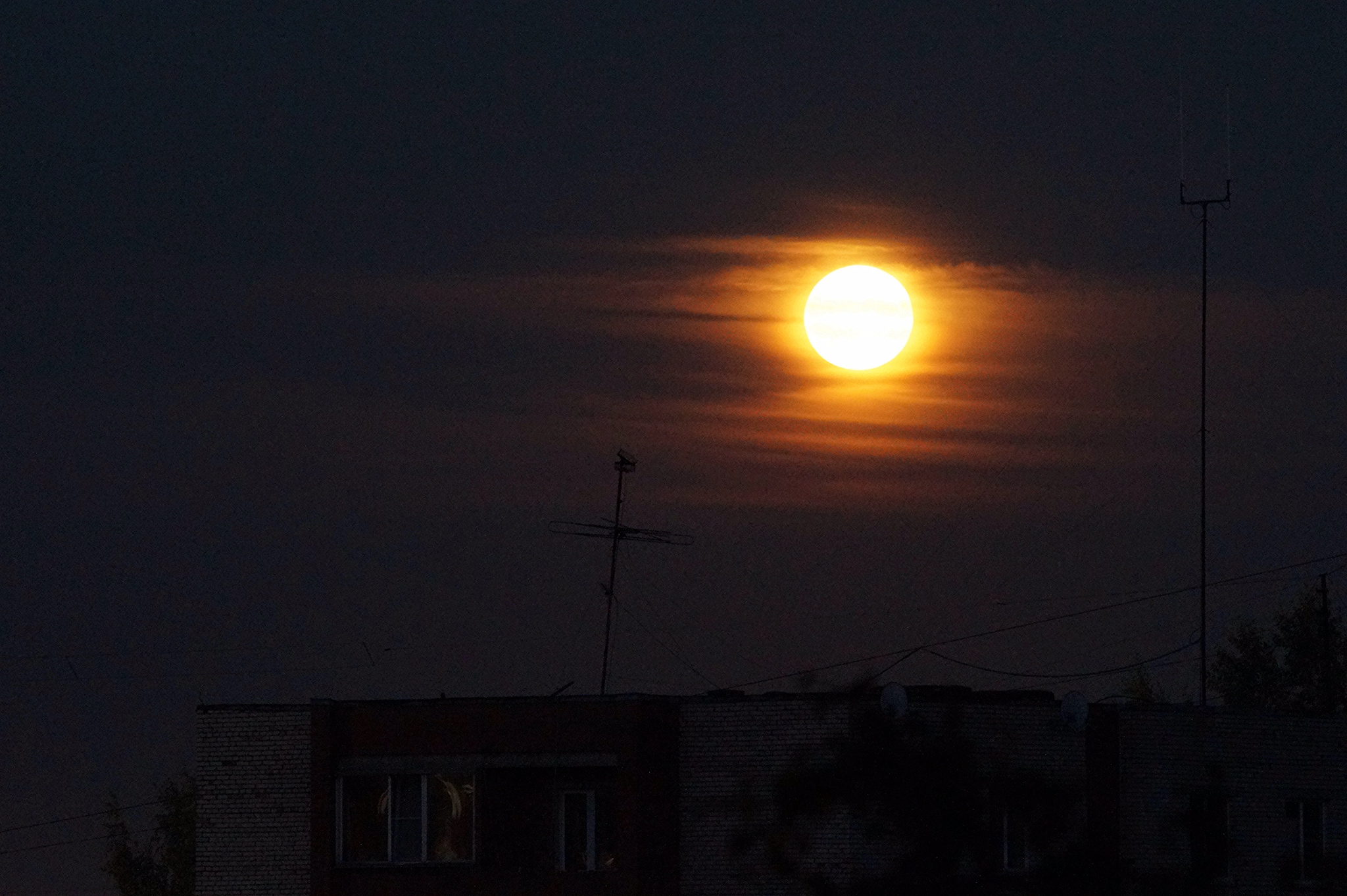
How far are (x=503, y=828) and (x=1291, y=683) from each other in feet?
154

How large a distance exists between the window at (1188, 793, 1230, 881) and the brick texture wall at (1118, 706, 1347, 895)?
1693cm

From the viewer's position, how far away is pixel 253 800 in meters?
41.0

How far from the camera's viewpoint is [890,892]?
21406 millimetres

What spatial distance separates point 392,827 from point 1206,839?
68.4 ft

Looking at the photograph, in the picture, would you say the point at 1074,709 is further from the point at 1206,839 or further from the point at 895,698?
the point at 1206,839

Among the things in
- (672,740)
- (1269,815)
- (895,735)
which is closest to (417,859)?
(672,740)

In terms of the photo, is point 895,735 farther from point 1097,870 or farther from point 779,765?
point 779,765

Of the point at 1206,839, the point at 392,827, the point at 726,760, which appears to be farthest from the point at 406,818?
the point at 1206,839

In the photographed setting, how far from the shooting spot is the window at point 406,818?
39750mm

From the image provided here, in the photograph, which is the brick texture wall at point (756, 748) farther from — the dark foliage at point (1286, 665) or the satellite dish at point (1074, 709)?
the dark foliage at point (1286, 665)

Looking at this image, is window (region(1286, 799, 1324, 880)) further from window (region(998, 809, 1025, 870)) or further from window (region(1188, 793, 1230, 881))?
window (region(1188, 793, 1230, 881))

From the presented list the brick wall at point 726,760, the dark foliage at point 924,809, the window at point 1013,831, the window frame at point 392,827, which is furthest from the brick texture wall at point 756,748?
the dark foliage at point 924,809

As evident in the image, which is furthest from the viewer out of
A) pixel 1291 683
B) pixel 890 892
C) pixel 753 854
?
pixel 1291 683

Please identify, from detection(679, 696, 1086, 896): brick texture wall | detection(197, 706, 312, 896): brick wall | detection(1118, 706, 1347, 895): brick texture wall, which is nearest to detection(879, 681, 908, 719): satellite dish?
detection(679, 696, 1086, 896): brick texture wall
